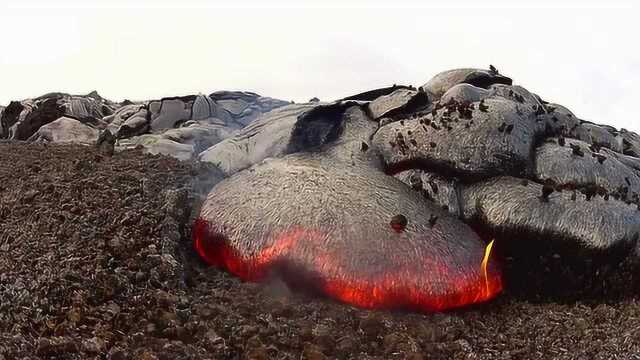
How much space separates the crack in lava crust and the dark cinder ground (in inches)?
5.8

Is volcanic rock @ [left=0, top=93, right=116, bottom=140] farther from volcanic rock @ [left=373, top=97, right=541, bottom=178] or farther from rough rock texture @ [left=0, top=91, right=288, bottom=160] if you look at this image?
volcanic rock @ [left=373, top=97, right=541, bottom=178]

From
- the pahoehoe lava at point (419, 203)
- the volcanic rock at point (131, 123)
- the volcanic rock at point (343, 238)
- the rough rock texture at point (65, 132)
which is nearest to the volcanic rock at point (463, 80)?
the pahoehoe lava at point (419, 203)

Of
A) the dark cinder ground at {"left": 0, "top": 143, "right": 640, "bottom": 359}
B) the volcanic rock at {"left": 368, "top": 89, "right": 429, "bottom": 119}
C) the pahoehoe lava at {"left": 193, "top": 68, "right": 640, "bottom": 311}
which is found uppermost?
the volcanic rock at {"left": 368, "top": 89, "right": 429, "bottom": 119}

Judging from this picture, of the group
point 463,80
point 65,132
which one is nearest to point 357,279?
point 463,80

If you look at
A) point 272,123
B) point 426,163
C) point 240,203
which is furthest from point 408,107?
point 240,203

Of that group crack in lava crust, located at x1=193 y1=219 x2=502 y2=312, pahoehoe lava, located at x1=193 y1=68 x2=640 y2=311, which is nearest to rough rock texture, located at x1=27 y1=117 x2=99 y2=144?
pahoehoe lava, located at x1=193 y1=68 x2=640 y2=311

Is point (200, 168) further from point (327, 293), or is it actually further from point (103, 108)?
point (103, 108)

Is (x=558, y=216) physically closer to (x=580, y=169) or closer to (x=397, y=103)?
(x=580, y=169)

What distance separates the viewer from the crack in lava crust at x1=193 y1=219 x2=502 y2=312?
6.83m

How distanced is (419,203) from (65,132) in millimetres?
8297

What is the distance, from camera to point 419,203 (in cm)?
788

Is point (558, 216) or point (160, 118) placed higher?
point (558, 216)

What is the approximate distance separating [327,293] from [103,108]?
37.9ft

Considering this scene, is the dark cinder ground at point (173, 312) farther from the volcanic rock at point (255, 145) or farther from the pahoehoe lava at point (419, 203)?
the volcanic rock at point (255, 145)
